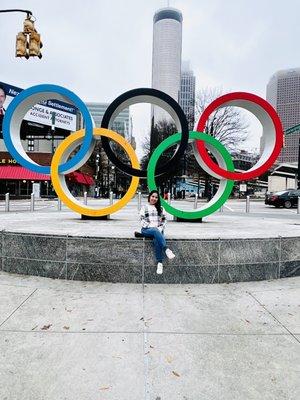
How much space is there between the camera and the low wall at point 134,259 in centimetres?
626

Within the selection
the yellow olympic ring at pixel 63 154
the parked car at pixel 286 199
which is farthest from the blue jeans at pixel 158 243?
the parked car at pixel 286 199

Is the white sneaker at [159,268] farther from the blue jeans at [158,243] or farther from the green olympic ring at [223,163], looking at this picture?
the green olympic ring at [223,163]

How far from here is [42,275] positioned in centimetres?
649

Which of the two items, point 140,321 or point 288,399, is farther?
point 140,321

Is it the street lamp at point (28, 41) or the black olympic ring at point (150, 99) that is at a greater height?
the street lamp at point (28, 41)

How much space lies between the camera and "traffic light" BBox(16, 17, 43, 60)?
1006cm

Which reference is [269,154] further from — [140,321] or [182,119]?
[140,321]

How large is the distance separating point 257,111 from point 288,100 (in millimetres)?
120409

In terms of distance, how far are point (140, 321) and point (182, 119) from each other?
7301 millimetres

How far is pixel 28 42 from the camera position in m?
10.4

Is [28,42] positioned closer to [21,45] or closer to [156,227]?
[21,45]

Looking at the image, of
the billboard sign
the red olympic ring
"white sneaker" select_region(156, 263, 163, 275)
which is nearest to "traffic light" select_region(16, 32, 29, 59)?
the red olympic ring

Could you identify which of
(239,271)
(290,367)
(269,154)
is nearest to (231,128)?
(269,154)

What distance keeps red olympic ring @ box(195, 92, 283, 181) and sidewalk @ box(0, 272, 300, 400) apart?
5.32m
